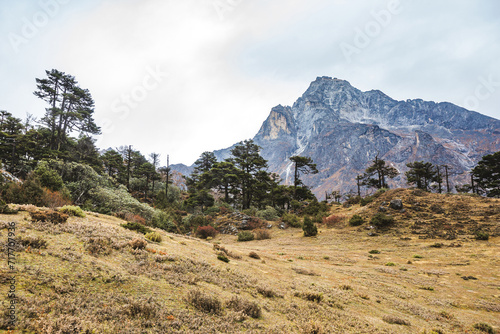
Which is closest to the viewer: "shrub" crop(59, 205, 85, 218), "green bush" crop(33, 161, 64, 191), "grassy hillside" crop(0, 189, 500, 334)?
"grassy hillside" crop(0, 189, 500, 334)

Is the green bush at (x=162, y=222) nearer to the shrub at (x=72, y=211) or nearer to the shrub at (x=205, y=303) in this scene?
the shrub at (x=72, y=211)

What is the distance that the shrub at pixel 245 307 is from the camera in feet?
16.7

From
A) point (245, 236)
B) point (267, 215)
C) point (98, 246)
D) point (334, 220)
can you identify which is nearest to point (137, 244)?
point (98, 246)

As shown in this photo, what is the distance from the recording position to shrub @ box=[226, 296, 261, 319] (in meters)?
5.09

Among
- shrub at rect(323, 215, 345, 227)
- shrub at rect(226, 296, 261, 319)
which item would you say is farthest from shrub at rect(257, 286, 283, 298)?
shrub at rect(323, 215, 345, 227)

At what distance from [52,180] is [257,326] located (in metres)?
22.7

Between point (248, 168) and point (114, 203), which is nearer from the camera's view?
point (114, 203)

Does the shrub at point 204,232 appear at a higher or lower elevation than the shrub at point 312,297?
lower

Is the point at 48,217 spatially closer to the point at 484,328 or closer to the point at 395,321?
the point at 395,321

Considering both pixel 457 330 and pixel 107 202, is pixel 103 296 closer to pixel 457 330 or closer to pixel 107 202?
pixel 457 330

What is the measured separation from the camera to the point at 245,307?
17.0 feet

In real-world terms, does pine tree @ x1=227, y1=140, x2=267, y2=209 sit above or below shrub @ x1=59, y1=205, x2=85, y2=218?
above

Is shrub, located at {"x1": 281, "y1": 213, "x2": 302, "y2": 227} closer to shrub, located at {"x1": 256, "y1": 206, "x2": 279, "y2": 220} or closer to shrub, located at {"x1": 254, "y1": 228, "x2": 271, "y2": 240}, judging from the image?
shrub, located at {"x1": 256, "y1": 206, "x2": 279, "y2": 220}

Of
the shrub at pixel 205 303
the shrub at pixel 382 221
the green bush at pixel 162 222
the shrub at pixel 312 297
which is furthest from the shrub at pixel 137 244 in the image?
the shrub at pixel 382 221
